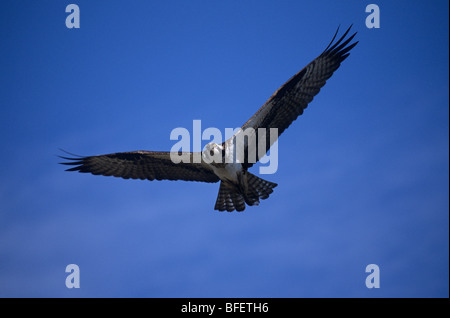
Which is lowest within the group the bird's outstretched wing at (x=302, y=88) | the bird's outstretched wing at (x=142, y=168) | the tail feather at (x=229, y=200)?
the tail feather at (x=229, y=200)

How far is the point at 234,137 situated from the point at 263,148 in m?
0.72

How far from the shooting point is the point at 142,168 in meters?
10.1

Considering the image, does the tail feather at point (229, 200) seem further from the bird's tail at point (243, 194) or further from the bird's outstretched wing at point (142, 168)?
the bird's outstretched wing at point (142, 168)

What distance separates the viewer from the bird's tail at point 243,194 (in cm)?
929

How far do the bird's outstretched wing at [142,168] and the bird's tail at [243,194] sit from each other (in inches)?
18.5

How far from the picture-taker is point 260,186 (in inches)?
367

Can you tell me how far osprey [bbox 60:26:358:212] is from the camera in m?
8.66

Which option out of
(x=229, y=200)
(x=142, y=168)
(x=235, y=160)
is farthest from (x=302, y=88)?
(x=142, y=168)

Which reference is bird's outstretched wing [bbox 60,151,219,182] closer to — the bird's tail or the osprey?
the osprey

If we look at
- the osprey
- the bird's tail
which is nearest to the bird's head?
the osprey

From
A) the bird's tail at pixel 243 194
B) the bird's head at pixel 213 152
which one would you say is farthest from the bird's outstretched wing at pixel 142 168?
the bird's head at pixel 213 152
